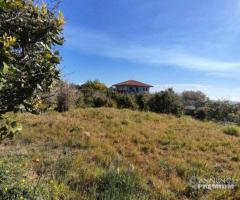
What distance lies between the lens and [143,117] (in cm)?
1480

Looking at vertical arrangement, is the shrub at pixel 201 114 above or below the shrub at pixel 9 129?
below

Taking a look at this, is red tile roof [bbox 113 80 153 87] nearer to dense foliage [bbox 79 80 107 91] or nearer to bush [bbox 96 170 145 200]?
dense foliage [bbox 79 80 107 91]

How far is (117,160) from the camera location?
645cm

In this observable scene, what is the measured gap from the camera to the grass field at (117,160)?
4582 mm

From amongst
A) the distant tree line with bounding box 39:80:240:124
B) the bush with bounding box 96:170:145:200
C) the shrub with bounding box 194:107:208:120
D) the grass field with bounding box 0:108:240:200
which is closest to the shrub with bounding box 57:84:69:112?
the distant tree line with bounding box 39:80:240:124

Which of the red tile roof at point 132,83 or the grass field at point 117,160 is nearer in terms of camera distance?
the grass field at point 117,160

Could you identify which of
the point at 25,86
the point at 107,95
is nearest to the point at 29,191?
the point at 25,86

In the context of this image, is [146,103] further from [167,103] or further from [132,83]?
[132,83]

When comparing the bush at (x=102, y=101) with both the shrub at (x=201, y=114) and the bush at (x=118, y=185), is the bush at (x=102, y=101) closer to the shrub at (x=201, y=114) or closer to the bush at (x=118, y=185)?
the shrub at (x=201, y=114)

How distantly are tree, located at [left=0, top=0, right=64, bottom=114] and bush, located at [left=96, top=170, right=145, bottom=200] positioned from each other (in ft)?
7.16

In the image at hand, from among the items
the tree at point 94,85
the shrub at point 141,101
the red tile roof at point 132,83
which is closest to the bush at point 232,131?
the shrub at point 141,101

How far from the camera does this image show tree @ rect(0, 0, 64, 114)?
7.93ft

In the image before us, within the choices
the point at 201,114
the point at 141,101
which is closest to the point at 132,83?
the point at 201,114

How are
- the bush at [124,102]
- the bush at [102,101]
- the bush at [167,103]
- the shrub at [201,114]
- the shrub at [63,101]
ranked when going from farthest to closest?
the shrub at [201,114]
the bush at [167,103]
the bush at [124,102]
the bush at [102,101]
the shrub at [63,101]
